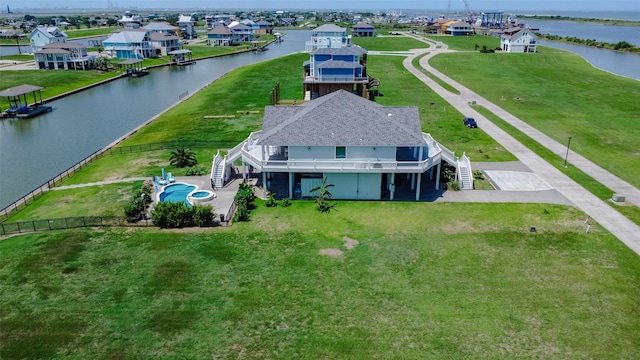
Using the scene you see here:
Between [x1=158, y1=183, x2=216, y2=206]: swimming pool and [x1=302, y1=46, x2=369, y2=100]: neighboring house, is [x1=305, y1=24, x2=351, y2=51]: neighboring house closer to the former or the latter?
[x1=302, y1=46, x2=369, y2=100]: neighboring house

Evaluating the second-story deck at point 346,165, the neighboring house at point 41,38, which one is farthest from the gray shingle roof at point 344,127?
the neighboring house at point 41,38

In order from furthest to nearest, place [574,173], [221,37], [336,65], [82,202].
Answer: [221,37], [336,65], [574,173], [82,202]

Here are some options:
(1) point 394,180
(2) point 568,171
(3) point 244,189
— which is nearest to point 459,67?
(2) point 568,171

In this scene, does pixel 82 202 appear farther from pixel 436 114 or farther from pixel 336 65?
pixel 436 114

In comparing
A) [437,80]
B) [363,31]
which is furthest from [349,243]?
[363,31]

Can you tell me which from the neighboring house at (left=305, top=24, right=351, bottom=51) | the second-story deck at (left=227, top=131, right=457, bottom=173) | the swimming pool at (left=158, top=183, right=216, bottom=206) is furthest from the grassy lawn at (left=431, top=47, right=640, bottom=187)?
the swimming pool at (left=158, top=183, right=216, bottom=206)
